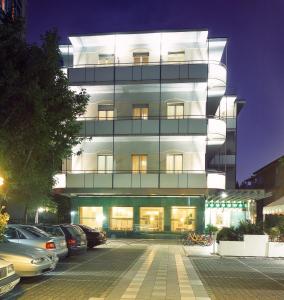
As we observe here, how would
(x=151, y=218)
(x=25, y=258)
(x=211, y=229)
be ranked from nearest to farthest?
1. (x=25, y=258)
2. (x=211, y=229)
3. (x=151, y=218)

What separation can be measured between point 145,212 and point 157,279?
2236 centimetres

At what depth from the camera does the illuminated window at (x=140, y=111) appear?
37987mm

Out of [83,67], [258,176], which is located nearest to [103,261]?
Result: [83,67]

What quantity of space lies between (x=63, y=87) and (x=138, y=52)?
20422mm

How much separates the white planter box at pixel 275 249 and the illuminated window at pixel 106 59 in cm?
2088

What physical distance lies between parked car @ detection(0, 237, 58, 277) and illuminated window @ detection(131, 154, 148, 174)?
2297cm

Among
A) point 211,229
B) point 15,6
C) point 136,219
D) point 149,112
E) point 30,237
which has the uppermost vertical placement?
point 15,6

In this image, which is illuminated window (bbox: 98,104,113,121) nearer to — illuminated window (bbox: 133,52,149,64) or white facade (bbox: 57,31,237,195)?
white facade (bbox: 57,31,237,195)

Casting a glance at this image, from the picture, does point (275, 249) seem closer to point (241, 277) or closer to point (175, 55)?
point (241, 277)

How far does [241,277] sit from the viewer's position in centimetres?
1664

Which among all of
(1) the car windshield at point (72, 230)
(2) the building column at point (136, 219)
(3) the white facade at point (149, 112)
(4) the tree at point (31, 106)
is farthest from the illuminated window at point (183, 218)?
(4) the tree at point (31, 106)

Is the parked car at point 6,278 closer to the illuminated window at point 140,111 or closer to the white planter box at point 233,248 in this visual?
the white planter box at point 233,248

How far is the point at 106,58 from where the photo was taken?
39.5 meters

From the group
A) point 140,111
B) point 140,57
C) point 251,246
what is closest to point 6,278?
point 251,246
